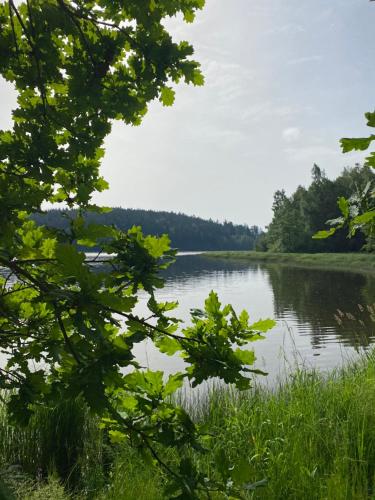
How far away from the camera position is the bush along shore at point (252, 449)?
3.91 metres

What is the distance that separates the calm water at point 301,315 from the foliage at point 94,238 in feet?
15.4

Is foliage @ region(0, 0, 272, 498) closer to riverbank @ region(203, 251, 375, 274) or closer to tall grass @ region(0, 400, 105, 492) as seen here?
tall grass @ region(0, 400, 105, 492)

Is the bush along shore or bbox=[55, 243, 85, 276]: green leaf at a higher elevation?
bbox=[55, 243, 85, 276]: green leaf

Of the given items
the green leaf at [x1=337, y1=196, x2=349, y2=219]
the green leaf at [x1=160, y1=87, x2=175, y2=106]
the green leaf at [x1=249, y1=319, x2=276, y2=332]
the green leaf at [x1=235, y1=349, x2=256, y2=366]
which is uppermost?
the green leaf at [x1=160, y1=87, x2=175, y2=106]

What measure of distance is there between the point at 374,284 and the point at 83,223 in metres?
31.5

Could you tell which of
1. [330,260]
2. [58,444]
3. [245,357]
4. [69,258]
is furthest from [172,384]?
[330,260]

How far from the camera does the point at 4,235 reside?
1598 mm

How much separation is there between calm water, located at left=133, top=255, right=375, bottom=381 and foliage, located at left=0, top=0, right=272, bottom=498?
4.92 m

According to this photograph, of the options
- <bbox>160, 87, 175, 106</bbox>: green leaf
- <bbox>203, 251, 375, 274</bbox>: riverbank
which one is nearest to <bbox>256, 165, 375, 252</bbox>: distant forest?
<bbox>203, 251, 375, 274</bbox>: riverbank

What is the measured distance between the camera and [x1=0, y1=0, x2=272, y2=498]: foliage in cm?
173

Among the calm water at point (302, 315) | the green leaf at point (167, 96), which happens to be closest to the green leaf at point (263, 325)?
the green leaf at point (167, 96)

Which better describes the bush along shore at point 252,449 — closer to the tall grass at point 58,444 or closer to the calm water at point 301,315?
the tall grass at point 58,444

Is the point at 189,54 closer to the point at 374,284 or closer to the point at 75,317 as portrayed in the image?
the point at 75,317

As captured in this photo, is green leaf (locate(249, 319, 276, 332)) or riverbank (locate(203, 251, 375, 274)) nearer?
green leaf (locate(249, 319, 276, 332))
